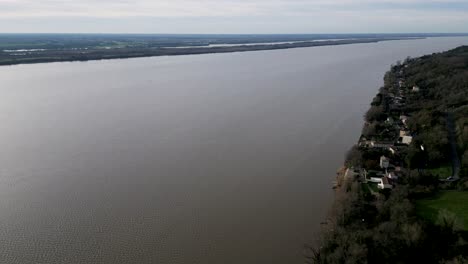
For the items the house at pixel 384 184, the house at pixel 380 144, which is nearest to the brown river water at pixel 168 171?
the house at pixel 380 144

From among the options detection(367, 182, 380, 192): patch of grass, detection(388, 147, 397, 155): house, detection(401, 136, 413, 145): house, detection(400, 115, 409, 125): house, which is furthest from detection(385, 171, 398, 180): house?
detection(400, 115, 409, 125): house

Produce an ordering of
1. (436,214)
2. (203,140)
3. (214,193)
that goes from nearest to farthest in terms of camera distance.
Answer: (436,214) < (214,193) < (203,140)

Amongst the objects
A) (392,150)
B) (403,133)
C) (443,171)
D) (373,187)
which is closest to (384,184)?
(373,187)

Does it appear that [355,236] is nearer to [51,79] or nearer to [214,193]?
[214,193]

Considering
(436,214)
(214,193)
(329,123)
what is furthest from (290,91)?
(436,214)

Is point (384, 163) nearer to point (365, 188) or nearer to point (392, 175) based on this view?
point (392, 175)
